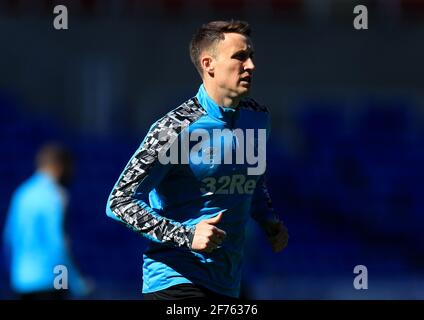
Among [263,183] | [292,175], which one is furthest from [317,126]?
[263,183]

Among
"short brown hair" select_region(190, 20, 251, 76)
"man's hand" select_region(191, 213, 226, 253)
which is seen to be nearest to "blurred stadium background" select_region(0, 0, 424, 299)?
"short brown hair" select_region(190, 20, 251, 76)

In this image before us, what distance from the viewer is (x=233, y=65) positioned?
19.0 ft

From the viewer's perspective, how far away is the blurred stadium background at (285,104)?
53.8ft

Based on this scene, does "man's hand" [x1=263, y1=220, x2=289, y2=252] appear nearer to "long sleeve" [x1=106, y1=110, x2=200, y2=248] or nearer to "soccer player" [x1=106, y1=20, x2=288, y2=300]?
"soccer player" [x1=106, y1=20, x2=288, y2=300]

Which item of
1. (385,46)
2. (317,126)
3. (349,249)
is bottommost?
(349,249)

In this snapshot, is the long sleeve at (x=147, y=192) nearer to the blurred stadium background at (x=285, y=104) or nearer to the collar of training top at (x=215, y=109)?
the collar of training top at (x=215, y=109)

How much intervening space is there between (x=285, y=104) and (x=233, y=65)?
1150 centimetres

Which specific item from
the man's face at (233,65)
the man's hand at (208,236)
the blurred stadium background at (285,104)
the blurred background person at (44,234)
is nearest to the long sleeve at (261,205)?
the man's face at (233,65)

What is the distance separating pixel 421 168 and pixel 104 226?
15.3 ft

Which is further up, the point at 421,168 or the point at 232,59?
the point at 232,59

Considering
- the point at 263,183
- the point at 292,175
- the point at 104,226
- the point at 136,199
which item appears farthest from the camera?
the point at 292,175

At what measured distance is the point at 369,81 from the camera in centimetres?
1766

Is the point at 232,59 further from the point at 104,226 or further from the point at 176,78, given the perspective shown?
the point at 176,78

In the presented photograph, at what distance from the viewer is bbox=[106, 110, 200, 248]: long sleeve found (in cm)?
552
